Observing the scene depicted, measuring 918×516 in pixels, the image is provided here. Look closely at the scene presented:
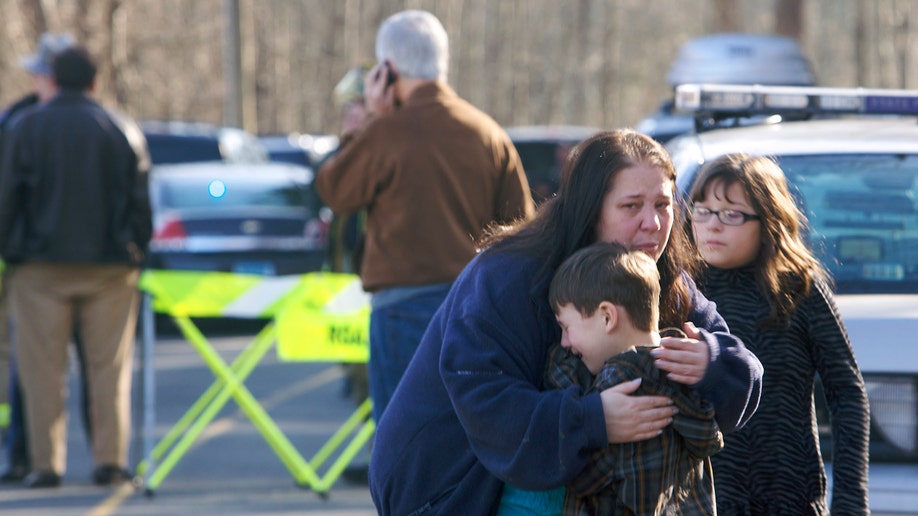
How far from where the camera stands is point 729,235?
3566mm

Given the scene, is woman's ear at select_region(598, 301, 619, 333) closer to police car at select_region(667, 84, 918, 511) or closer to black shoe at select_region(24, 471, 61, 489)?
police car at select_region(667, 84, 918, 511)

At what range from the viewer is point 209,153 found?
17.1m

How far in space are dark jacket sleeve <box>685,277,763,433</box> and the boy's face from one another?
0.19 metres

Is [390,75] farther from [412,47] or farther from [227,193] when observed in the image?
[227,193]

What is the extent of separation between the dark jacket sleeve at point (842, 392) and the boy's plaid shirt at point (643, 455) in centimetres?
82

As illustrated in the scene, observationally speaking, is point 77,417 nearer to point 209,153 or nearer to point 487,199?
point 487,199

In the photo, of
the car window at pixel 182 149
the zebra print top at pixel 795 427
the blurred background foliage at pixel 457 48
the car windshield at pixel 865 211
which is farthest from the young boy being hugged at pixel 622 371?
the blurred background foliage at pixel 457 48

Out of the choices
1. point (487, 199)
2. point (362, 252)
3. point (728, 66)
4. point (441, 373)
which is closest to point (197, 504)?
point (362, 252)

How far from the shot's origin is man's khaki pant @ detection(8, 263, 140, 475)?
23.5ft

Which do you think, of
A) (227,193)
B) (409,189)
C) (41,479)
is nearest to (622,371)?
(409,189)

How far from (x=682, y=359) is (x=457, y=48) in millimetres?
57723

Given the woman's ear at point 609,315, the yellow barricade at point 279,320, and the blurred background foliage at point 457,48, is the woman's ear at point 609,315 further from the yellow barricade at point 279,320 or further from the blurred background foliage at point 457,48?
the blurred background foliage at point 457,48

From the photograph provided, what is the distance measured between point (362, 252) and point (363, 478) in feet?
6.83

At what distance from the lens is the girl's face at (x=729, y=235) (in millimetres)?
3566
